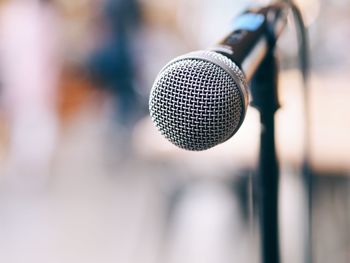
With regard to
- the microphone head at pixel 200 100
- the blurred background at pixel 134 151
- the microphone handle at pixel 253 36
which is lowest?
the microphone head at pixel 200 100

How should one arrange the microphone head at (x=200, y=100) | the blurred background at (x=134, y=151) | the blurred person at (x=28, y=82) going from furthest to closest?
the blurred person at (x=28, y=82) → the blurred background at (x=134, y=151) → the microphone head at (x=200, y=100)

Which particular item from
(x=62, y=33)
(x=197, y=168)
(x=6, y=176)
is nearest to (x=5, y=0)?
(x=62, y=33)

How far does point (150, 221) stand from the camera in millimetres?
2527

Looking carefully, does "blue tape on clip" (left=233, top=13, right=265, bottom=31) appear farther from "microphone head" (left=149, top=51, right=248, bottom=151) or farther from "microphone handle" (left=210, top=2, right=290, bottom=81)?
"microphone head" (left=149, top=51, right=248, bottom=151)

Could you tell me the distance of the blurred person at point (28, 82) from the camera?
10.2 feet

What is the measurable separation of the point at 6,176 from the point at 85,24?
163 cm

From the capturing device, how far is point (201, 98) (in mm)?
447

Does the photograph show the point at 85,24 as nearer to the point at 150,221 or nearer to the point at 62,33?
the point at 62,33

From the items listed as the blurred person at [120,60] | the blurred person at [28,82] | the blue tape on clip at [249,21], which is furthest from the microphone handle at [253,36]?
the blurred person at [120,60]

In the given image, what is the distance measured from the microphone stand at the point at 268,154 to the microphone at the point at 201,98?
6.6 inches

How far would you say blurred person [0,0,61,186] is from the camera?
3.12 m

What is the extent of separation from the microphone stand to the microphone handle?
4 centimetres

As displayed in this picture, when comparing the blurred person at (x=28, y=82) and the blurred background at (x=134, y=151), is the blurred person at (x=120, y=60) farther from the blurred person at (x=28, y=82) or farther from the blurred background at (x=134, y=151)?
the blurred person at (x=28, y=82)

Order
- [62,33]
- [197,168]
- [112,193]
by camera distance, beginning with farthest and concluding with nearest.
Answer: [62,33], [112,193], [197,168]
